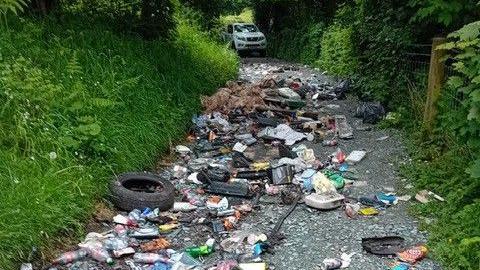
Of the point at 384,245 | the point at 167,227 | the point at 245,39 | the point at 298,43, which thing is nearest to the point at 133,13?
the point at 167,227

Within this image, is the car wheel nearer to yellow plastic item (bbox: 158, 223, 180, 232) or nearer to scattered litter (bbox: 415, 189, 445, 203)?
yellow plastic item (bbox: 158, 223, 180, 232)

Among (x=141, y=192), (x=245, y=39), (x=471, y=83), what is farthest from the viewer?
(x=245, y=39)

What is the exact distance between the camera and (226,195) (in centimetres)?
609

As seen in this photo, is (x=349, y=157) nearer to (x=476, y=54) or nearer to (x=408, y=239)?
(x=408, y=239)

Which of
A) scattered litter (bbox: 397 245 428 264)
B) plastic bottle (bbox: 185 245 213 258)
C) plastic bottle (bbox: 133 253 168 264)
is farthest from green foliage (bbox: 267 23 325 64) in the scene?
plastic bottle (bbox: 133 253 168 264)

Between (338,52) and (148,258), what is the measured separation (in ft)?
42.9

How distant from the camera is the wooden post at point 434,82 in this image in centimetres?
669

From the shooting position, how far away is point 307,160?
23.9ft

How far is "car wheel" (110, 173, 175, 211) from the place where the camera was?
17.8 ft

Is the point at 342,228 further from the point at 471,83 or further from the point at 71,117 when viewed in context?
the point at 71,117

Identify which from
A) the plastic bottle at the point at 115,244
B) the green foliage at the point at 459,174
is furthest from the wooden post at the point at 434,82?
the plastic bottle at the point at 115,244

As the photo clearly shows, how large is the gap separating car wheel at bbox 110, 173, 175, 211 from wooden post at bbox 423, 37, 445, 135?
364 cm

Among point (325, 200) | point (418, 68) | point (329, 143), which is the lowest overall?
point (329, 143)

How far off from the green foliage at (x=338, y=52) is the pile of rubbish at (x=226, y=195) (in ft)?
14.6
